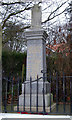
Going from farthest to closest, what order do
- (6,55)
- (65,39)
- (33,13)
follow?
(6,55) < (65,39) < (33,13)

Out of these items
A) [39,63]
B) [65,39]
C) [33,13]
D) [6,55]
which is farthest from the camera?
[6,55]

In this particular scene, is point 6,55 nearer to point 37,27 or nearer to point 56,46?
point 56,46

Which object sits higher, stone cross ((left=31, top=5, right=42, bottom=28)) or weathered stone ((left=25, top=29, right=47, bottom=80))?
stone cross ((left=31, top=5, right=42, bottom=28))

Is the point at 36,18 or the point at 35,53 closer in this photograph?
the point at 35,53

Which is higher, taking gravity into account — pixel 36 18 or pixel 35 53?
pixel 36 18

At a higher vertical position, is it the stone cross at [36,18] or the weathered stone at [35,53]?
the stone cross at [36,18]

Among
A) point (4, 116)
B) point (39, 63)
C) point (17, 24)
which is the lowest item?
point (4, 116)

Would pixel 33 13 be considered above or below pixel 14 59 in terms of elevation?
above

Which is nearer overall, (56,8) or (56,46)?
(56,46)

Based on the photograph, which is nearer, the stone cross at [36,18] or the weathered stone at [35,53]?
the weathered stone at [35,53]

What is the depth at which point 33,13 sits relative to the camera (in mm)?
5750

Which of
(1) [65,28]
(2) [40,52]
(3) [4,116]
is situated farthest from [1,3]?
(3) [4,116]

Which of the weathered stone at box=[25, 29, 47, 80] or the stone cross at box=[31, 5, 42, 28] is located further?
the stone cross at box=[31, 5, 42, 28]

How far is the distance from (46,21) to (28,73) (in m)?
5.51
